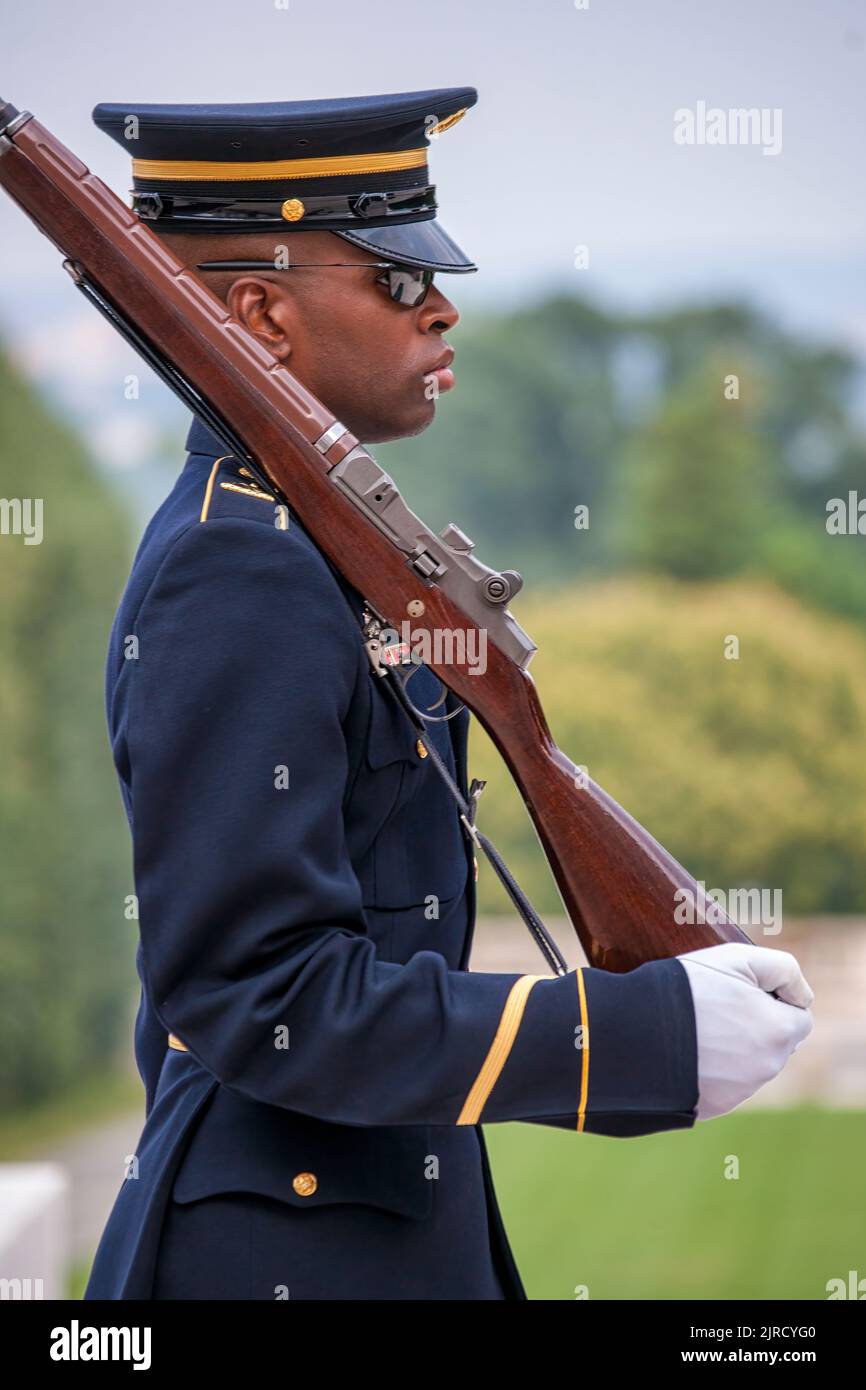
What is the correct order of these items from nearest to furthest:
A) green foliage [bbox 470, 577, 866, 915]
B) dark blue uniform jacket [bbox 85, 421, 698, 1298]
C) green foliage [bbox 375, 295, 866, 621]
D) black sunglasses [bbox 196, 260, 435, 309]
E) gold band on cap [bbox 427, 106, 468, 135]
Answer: dark blue uniform jacket [bbox 85, 421, 698, 1298]
black sunglasses [bbox 196, 260, 435, 309]
gold band on cap [bbox 427, 106, 468, 135]
green foliage [bbox 470, 577, 866, 915]
green foliage [bbox 375, 295, 866, 621]

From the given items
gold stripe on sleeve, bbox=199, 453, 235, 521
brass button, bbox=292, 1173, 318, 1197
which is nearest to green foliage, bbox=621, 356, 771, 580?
gold stripe on sleeve, bbox=199, 453, 235, 521

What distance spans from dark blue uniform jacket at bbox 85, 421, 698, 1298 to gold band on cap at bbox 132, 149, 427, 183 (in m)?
0.30

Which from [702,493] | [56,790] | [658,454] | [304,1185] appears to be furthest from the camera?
[658,454]

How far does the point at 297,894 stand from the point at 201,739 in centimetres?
15

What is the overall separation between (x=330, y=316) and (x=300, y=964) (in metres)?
0.62

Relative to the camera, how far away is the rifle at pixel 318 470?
147 centimetres

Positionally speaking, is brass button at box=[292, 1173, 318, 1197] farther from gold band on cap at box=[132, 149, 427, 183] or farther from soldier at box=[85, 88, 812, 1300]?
gold band on cap at box=[132, 149, 427, 183]

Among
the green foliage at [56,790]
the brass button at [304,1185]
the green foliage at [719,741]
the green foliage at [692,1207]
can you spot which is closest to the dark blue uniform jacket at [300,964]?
the brass button at [304,1185]

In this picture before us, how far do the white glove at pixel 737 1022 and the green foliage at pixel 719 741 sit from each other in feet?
18.8

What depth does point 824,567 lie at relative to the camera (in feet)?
26.9

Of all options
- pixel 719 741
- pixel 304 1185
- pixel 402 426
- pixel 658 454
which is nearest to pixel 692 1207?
pixel 719 741

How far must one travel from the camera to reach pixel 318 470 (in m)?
1.47

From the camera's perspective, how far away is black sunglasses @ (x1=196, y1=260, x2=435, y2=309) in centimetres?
154

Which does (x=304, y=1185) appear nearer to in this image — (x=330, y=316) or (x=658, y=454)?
(x=330, y=316)
